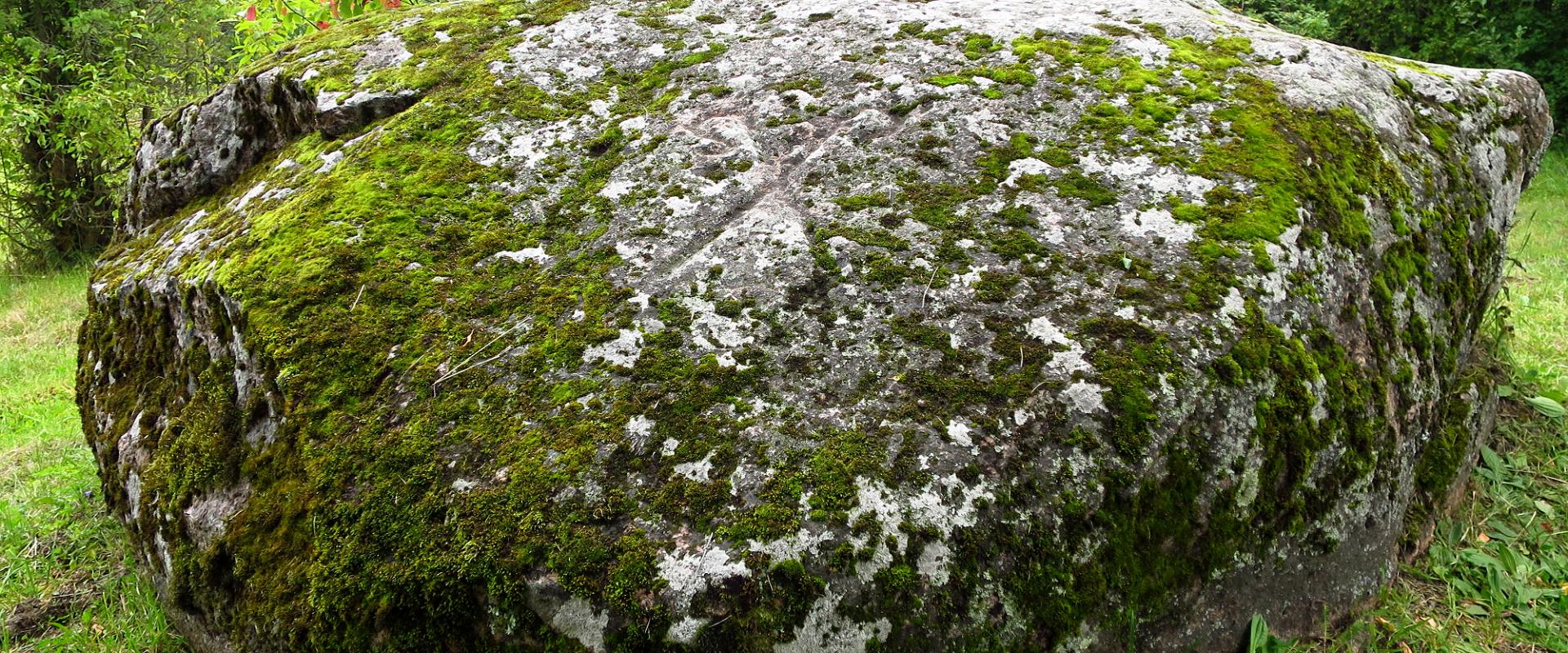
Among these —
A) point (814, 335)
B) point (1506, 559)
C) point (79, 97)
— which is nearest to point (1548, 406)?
point (1506, 559)

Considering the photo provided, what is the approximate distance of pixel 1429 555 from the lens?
319 cm

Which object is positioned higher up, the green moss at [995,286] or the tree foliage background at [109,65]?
the green moss at [995,286]

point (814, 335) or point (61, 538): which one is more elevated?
point (814, 335)

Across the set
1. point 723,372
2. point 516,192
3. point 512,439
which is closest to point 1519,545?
point 723,372

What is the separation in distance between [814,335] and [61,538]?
12.3 ft

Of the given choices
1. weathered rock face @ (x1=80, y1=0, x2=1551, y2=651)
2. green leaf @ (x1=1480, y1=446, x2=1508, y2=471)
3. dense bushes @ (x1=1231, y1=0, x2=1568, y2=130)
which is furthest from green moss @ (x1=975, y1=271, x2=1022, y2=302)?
dense bushes @ (x1=1231, y1=0, x2=1568, y2=130)

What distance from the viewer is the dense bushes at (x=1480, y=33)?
1002 cm

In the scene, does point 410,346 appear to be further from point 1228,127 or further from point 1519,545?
point 1519,545

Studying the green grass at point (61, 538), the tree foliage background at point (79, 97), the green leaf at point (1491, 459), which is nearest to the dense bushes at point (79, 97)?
the tree foliage background at point (79, 97)

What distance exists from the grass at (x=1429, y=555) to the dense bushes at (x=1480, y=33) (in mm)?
6171

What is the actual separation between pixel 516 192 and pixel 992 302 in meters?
1.60

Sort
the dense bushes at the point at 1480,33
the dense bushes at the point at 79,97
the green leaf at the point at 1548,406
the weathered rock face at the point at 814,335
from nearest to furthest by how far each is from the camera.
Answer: the weathered rock face at the point at 814,335 < the green leaf at the point at 1548,406 < the dense bushes at the point at 79,97 < the dense bushes at the point at 1480,33

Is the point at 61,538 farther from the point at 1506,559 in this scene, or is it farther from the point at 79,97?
the point at 79,97

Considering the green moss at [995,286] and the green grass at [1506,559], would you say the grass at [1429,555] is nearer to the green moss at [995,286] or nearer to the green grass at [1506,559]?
the green grass at [1506,559]
